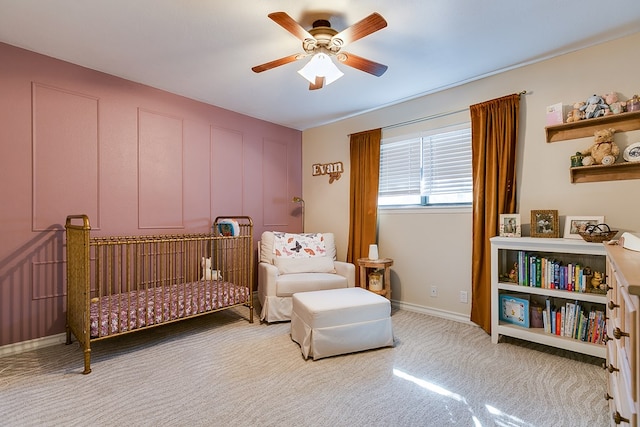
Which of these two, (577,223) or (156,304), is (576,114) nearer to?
(577,223)

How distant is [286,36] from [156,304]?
234 cm

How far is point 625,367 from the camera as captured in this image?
1009 mm

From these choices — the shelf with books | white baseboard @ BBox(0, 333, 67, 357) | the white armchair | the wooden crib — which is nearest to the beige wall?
the shelf with books

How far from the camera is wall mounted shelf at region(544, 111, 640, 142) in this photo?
2.19m

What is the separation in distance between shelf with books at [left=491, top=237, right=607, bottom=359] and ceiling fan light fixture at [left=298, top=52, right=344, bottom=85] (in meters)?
1.89

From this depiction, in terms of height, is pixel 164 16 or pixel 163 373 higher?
pixel 164 16

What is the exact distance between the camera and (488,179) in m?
2.79

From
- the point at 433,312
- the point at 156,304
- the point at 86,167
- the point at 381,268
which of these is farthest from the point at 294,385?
the point at 86,167

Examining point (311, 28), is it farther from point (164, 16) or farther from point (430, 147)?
point (430, 147)

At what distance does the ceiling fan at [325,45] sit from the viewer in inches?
71.4

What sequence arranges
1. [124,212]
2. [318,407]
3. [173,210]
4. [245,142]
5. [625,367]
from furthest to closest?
[245,142]
[173,210]
[124,212]
[318,407]
[625,367]

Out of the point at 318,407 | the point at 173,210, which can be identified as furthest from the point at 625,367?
the point at 173,210

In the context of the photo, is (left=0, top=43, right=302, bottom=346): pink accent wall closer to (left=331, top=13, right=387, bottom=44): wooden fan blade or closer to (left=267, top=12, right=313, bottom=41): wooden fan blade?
(left=267, top=12, right=313, bottom=41): wooden fan blade

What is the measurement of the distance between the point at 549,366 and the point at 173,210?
358 cm
